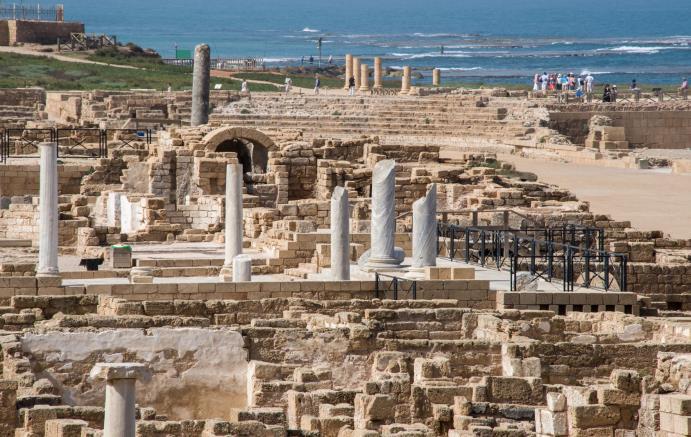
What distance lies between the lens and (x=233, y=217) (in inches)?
1211

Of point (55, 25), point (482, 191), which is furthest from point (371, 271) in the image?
point (55, 25)

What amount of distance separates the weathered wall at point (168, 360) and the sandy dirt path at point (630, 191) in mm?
19599

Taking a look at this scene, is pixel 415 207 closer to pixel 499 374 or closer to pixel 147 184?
pixel 499 374

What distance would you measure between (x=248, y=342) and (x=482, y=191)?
65.7 feet

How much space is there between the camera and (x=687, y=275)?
31672mm

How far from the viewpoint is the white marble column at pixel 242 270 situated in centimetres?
2792

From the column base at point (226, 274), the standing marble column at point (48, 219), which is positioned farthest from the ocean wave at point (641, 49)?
the standing marble column at point (48, 219)

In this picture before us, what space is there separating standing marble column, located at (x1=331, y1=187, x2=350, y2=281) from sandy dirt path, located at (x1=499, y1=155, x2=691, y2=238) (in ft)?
42.7

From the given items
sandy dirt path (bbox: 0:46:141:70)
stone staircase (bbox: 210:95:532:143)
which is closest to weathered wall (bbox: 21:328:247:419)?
stone staircase (bbox: 210:95:532:143)

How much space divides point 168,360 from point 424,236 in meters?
7.56

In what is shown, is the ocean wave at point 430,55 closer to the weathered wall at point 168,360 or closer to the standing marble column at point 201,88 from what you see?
the standing marble column at point 201,88

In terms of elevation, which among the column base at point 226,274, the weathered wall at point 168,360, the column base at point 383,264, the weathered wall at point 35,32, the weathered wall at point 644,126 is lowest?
the weathered wall at point 168,360

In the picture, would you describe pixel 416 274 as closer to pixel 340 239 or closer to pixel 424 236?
pixel 424 236

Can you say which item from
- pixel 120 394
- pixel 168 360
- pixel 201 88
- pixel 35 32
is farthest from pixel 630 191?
pixel 35 32
